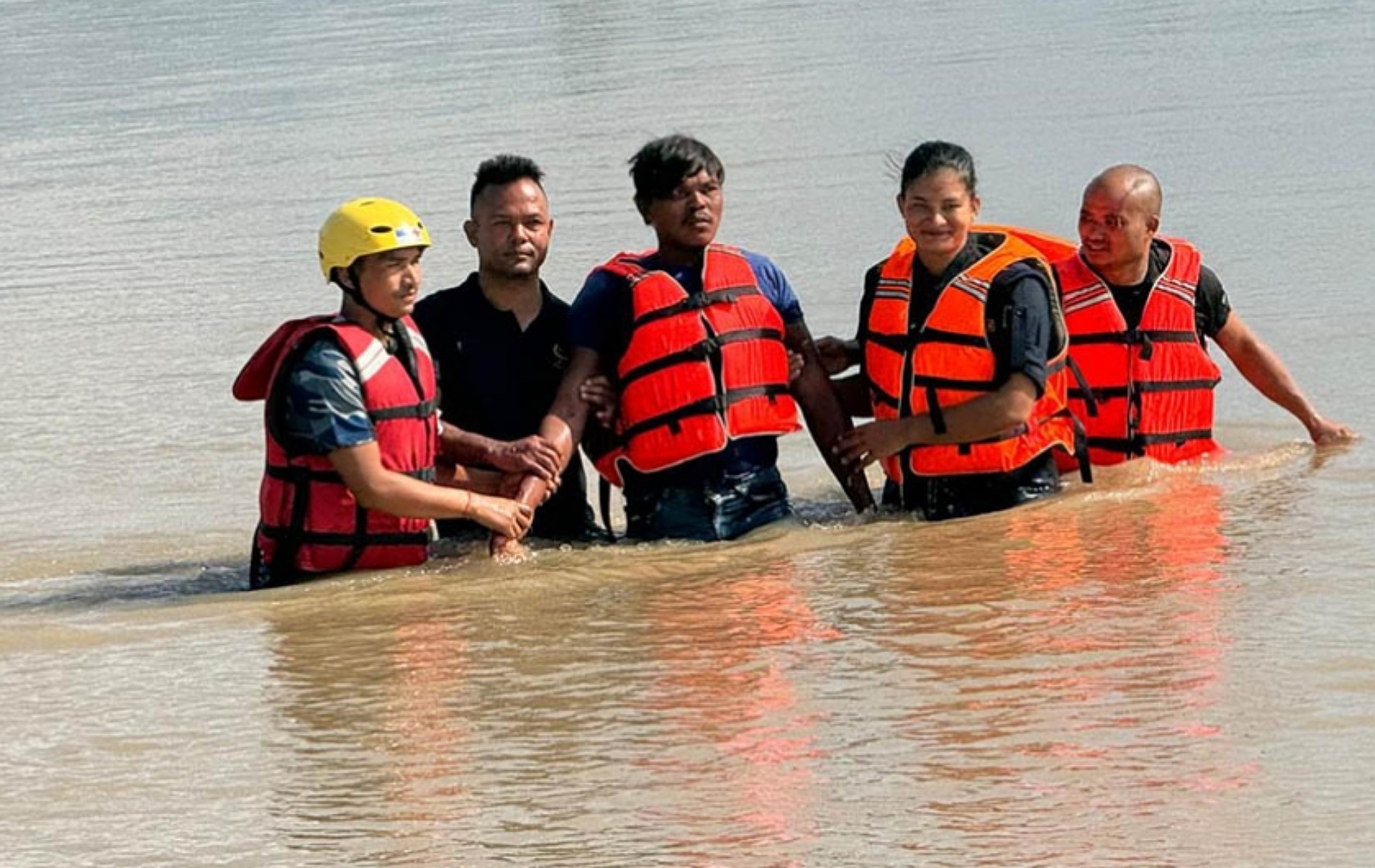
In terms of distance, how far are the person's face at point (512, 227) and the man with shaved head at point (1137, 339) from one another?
6.06ft

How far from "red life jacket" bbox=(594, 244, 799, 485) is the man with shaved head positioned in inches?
45.0

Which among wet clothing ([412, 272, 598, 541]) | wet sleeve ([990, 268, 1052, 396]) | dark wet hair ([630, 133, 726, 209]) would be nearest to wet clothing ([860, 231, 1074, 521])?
wet sleeve ([990, 268, 1052, 396])

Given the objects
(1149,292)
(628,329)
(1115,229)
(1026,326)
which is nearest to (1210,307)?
(1149,292)

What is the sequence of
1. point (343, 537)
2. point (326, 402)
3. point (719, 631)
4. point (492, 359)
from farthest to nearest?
point (492, 359)
point (343, 537)
point (326, 402)
point (719, 631)

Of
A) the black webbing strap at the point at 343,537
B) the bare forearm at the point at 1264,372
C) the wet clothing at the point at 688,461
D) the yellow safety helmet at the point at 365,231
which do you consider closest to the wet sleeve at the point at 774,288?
the wet clothing at the point at 688,461

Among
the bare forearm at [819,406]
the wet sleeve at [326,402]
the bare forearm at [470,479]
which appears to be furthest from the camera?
the bare forearm at [819,406]

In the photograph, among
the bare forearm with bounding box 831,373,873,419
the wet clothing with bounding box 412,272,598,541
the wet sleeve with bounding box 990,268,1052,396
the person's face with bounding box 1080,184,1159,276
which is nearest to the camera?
the wet sleeve with bounding box 990,268,1052,396

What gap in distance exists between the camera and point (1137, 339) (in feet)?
24.7

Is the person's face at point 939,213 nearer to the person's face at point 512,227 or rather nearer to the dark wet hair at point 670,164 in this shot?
the dark wet hair at point 670,164

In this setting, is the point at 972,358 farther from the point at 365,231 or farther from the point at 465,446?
the point at 365,231

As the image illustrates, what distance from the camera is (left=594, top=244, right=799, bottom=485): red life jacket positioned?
7031 mm

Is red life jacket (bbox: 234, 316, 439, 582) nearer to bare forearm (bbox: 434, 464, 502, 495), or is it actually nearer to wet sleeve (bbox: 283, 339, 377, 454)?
wet sleeve (bbox: 283, 339, 377, 454)

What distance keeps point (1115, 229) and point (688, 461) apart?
1639 millimetres

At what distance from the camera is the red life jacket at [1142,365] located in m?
7.53
